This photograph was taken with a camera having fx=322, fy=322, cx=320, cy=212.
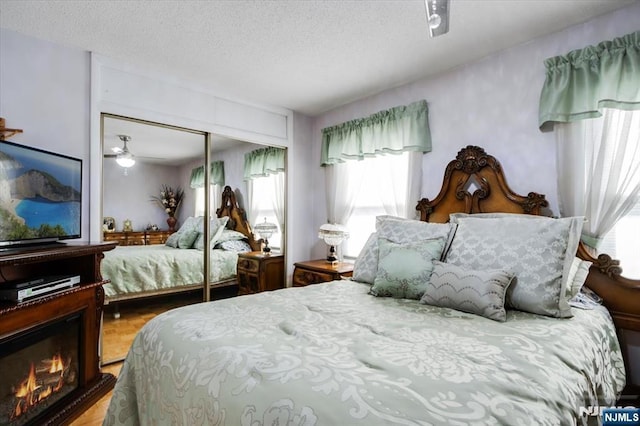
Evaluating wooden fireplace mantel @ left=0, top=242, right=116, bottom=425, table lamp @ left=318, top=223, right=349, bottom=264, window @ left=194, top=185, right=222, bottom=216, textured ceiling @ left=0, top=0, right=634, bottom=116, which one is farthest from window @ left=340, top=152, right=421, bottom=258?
wooden fireplace mantel @ left=0, top=242, right=116, bottom=425

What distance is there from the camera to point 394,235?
2219 millimetres

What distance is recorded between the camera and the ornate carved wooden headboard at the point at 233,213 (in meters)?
3.26

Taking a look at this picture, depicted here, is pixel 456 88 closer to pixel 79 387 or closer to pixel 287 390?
pixel 287 390

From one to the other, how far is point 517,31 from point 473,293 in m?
1.81

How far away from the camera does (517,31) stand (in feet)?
7.09

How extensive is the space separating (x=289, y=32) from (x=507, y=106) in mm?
1661

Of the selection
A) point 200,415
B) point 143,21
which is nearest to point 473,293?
point 200,415

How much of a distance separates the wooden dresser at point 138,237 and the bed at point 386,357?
151 centimetres

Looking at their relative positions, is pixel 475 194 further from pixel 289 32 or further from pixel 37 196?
pixel 37 196

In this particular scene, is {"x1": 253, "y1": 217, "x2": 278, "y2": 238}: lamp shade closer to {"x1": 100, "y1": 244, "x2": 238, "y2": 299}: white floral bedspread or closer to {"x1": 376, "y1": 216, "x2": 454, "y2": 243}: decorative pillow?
{"x1": 100, "y1": 244, "x2": 238, "y2": 299}: white floral bedspread

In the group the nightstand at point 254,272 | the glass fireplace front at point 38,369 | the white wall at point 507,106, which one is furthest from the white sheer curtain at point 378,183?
the glass fireplace front at point 38,369

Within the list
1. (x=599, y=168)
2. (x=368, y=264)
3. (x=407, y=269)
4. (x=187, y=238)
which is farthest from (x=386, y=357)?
(x=187, y=238)

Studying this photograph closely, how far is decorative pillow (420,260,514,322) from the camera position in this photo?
1.52 metres

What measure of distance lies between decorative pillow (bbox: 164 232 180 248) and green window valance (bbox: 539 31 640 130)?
10.1 ft
